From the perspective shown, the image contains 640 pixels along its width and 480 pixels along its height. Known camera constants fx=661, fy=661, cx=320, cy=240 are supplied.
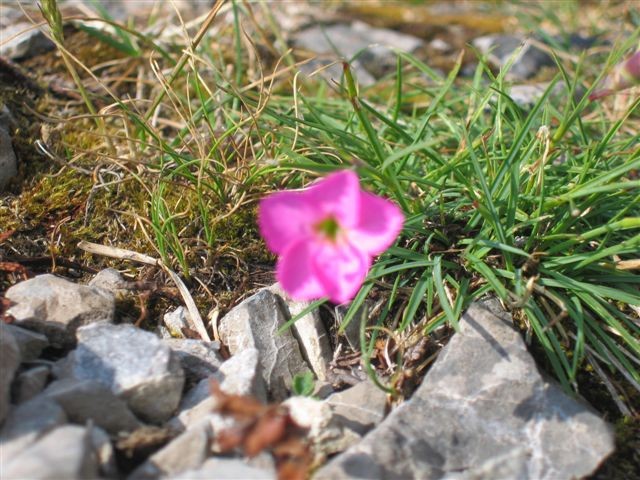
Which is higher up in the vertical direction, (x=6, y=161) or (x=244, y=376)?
(x=6, y=161)

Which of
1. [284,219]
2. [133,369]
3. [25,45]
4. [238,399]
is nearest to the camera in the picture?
[238,399]

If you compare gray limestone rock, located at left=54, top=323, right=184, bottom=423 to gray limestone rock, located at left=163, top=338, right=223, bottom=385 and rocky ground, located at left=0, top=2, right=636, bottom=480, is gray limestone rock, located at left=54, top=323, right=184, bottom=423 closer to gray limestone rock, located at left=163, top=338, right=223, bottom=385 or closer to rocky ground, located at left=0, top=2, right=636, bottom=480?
rocky ground, located at left=0, top=2, right=636, bottom=480

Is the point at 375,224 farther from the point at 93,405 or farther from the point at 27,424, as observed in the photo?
the point at 27,424

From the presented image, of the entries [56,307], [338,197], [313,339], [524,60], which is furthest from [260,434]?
[524,60]

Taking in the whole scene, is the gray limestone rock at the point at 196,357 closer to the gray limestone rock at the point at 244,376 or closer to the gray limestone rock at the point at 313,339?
the gray limestone rock at the point at 244,376

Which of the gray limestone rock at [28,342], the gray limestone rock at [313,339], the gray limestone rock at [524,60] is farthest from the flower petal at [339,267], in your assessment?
the gray limestone rock at [524,60]

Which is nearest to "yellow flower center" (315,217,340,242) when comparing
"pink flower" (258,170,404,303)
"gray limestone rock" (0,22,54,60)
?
"pink flower" (258,170,404,303)
